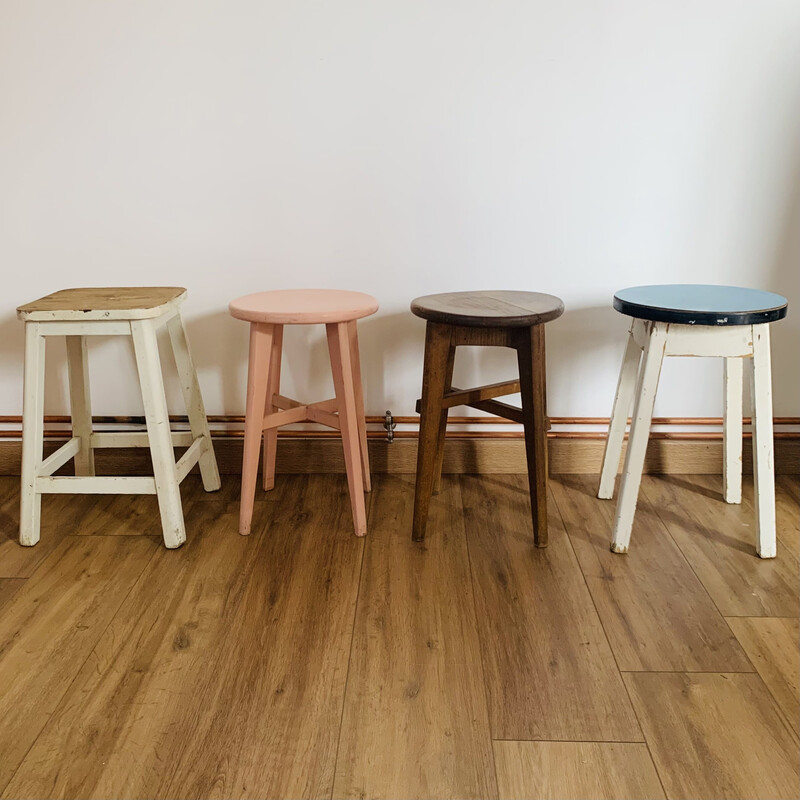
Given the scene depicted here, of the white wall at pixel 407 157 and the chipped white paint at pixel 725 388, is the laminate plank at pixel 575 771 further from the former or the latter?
the white wall at pixel 407 157

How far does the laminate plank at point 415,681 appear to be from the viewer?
1.15m

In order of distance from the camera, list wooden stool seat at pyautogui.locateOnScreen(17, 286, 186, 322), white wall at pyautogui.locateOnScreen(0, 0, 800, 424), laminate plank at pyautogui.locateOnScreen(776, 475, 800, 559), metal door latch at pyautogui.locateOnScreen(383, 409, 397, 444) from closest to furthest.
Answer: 1. wooden stool seat at pyautogui.locateOnScreen(17, 286, 186, 322)
2. laminate plank at pyautogui.locateOnScreen(776, 475, 800, 559)
3. white wall at pyautogui.locateOnScreen(0, 0, 800, 424)
4. metal door latch at pyautogui.locateOnScreen(383, 409, 397, 444)

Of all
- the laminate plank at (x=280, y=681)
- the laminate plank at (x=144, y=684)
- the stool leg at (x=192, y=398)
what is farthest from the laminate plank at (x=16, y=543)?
the laminate plank at (x=280, y=681)

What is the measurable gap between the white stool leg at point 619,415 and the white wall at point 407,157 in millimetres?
203

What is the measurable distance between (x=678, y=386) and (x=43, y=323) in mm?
1745

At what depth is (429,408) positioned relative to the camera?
1.78 m

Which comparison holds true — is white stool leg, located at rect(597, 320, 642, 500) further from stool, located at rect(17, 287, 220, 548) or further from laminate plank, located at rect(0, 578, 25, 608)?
laminate plank, located at rect(0, 578, 25, 608)

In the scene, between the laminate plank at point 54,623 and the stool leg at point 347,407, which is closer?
the laminate plank at point 54,623

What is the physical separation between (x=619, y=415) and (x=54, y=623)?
1471mm

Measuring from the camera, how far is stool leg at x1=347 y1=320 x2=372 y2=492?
1.98m

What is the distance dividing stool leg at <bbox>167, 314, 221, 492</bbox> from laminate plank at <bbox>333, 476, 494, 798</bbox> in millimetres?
564

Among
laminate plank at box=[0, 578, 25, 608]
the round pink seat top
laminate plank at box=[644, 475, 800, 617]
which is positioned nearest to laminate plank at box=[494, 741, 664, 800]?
laminate plank at box=[644, 475, 800, 617]

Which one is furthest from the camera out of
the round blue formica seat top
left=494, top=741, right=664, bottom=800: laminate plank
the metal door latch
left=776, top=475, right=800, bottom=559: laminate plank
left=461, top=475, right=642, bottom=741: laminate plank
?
the metal door latch

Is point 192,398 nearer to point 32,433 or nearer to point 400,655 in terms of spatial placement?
point 32,433
